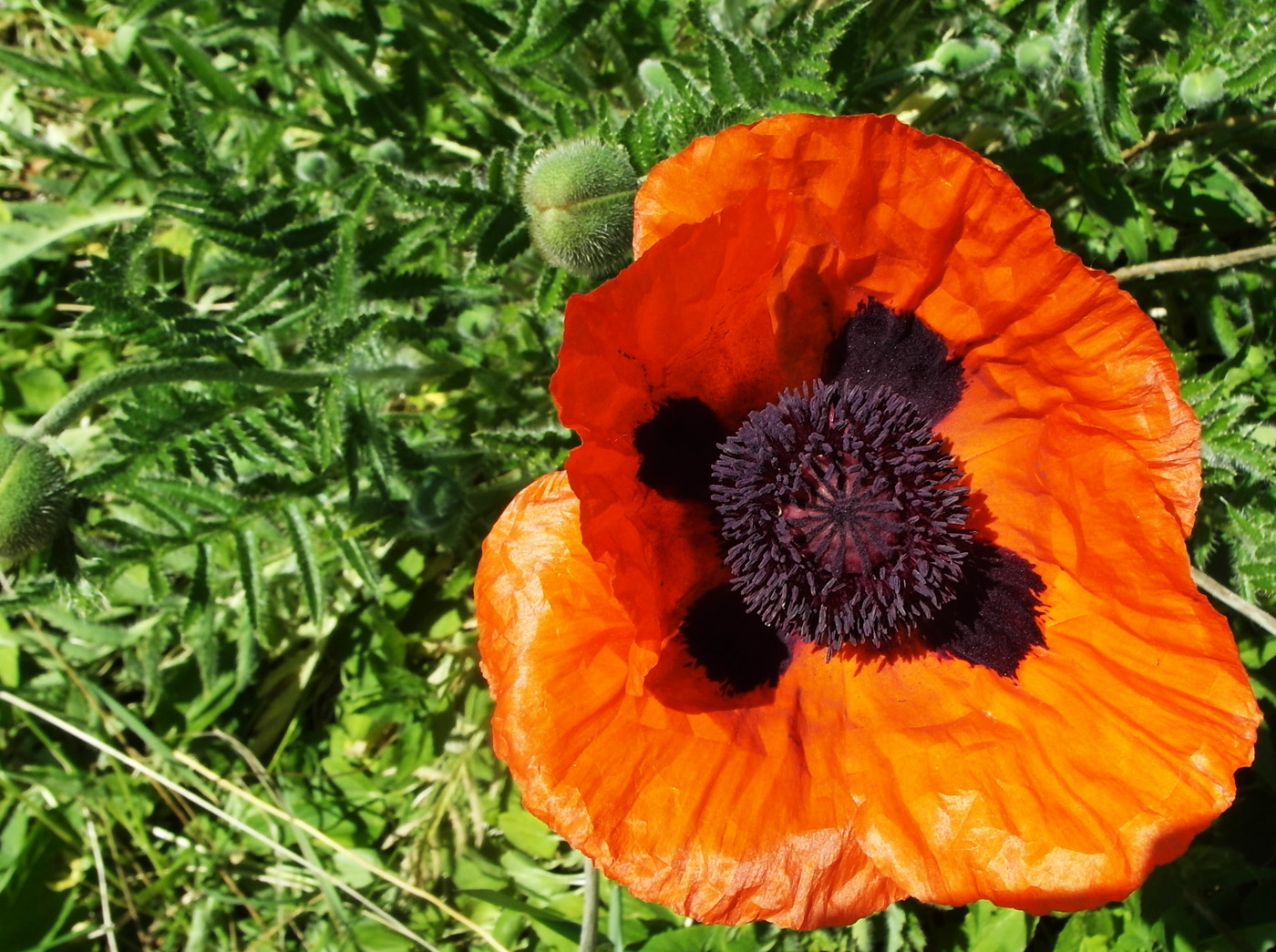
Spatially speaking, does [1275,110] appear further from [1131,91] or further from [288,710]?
[288,710]

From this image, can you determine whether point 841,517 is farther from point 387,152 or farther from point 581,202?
point 387,152

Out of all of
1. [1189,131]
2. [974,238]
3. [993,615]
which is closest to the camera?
[974,238]

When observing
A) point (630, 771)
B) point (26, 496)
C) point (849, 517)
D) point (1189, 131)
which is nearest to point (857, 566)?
point (849, 517)

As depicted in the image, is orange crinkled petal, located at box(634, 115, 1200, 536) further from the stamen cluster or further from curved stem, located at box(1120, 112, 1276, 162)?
curved stem, located at box(1120, 112, 1276, 162)

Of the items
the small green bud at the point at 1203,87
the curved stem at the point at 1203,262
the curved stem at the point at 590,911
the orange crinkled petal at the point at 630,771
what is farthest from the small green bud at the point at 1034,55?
the curved stem at the point at 590,911

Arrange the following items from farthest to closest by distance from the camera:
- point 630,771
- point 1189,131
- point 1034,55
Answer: point 1189,131 → point 1034,55 → point 630,771

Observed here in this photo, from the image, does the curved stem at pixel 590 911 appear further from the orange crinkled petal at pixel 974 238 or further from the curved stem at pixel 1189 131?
the curved stem at pixel 1189 131

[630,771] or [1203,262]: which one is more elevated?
[1203,262]
